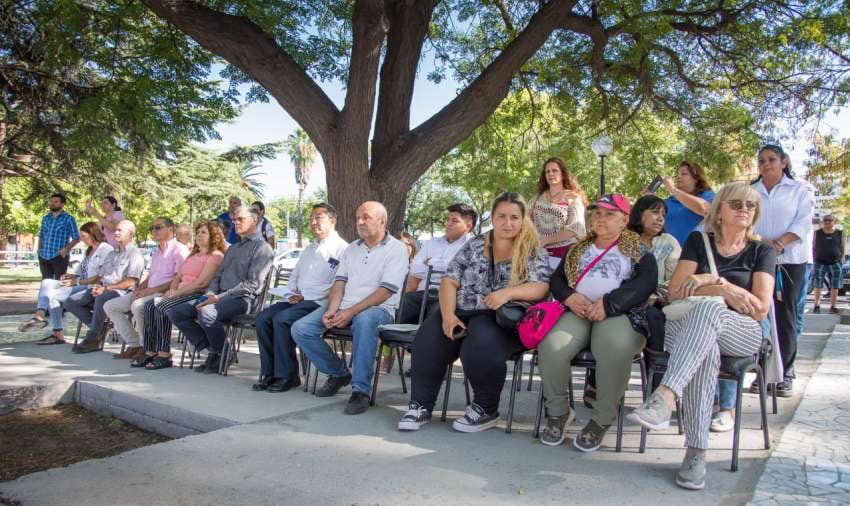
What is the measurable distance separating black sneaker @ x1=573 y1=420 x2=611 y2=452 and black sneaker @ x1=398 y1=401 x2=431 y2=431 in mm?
991

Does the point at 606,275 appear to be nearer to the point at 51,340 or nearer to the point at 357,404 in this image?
the point at 357,404

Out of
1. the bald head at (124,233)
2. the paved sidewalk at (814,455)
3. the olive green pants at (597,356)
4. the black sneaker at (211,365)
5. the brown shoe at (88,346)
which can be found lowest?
the brown shoe at (88,346)

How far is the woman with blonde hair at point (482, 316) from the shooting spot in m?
4.04

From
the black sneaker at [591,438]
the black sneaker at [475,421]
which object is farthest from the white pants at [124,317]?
the black sneaker at [591,438]

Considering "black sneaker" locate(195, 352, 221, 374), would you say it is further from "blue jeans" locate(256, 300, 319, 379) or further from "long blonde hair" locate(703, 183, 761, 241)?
"long blonde hair" locate(703, 183, 761, 241)

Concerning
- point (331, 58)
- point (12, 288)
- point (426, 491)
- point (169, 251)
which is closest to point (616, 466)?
point (426, 491)

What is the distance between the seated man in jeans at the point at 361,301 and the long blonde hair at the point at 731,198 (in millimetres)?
2326

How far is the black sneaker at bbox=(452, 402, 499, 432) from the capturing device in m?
4.05

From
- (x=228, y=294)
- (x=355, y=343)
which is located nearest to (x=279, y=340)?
(x=355, y=343)

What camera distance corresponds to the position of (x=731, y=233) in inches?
150

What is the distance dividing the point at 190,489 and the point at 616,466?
2.19 m

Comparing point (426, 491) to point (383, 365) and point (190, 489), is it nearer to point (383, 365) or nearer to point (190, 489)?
point (190, 489)

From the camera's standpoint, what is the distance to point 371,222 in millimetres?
5203

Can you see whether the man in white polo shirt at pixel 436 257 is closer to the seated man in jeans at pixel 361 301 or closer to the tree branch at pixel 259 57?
the seated man in jeans at pixel 361 301
